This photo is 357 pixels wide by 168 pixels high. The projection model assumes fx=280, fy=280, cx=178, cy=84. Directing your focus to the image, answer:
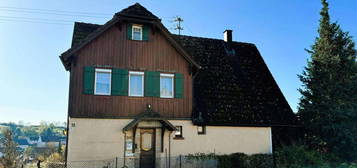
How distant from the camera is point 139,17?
13414mm

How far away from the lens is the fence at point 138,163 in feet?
39.3

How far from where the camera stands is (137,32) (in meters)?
13.8

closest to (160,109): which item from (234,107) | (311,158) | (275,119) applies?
(234,107)

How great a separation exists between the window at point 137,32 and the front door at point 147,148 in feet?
14.7

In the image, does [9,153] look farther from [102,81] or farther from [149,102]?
[149,102]

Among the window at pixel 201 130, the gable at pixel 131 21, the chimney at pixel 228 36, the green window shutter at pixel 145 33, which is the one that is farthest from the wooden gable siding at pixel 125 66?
the chimney at pixel 228 36

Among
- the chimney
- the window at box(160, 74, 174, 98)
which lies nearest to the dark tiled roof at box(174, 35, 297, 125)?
the chimney

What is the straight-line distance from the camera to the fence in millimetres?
11984

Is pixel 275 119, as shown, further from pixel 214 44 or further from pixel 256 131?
pixel 214 44

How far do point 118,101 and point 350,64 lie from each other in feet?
41.7

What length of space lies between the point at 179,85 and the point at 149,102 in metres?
1.78

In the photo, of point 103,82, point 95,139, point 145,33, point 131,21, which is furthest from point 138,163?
point 131,21

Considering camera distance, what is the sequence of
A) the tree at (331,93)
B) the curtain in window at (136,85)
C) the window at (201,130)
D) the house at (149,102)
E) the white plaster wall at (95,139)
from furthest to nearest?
the tree at (331,93) < the window at (201,130) < the curtain in window at (136,85) < the house at (149,102) < the white plaster wall at (95,139)

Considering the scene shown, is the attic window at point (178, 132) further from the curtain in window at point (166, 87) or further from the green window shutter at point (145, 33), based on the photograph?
the green window shutter at point (145, 33)
